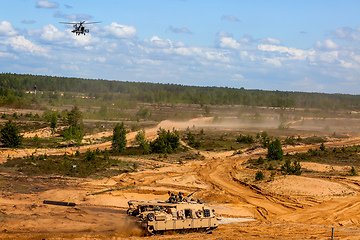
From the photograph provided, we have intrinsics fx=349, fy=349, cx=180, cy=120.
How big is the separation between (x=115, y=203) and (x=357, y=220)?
18162mm

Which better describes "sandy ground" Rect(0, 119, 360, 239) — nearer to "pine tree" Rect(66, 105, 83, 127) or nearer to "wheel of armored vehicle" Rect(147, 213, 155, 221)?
"wheel of armored vehicle" Rect(147, 213, 155, 221)

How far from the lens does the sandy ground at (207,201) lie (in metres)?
21.0

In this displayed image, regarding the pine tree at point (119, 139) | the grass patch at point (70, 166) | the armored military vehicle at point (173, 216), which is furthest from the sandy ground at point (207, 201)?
the pine tree at point (119, 139)

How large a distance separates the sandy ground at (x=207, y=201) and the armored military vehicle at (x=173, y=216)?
522mm

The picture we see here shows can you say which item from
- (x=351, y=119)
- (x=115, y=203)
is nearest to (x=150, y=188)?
(x=115, y=203)

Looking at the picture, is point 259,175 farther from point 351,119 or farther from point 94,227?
point 351,119

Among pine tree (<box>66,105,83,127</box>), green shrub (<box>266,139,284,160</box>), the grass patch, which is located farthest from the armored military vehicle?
pine tree (<box>66,105,83,127</box>)

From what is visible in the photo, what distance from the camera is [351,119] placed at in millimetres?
128250

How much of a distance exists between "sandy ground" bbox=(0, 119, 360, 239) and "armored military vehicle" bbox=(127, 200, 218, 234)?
0.52 m

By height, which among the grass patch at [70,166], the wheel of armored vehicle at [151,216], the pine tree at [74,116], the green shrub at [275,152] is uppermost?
the pine tree at [74,116]

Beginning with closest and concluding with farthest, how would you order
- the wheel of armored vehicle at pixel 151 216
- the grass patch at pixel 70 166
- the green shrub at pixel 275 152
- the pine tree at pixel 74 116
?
1. the wheel of armored vehicle at pixel 151 216
2. the grass patch at pixel 70 166
3. the green shrub at pixel 275 152
4. the pine tree at pixel 74 116

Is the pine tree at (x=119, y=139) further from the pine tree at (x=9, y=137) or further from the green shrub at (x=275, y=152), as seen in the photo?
the green shrub at (x=275, y=152)

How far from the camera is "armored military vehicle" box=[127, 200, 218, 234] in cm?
2029

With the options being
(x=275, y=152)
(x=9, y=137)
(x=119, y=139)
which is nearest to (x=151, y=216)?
(x=275, y=152)
